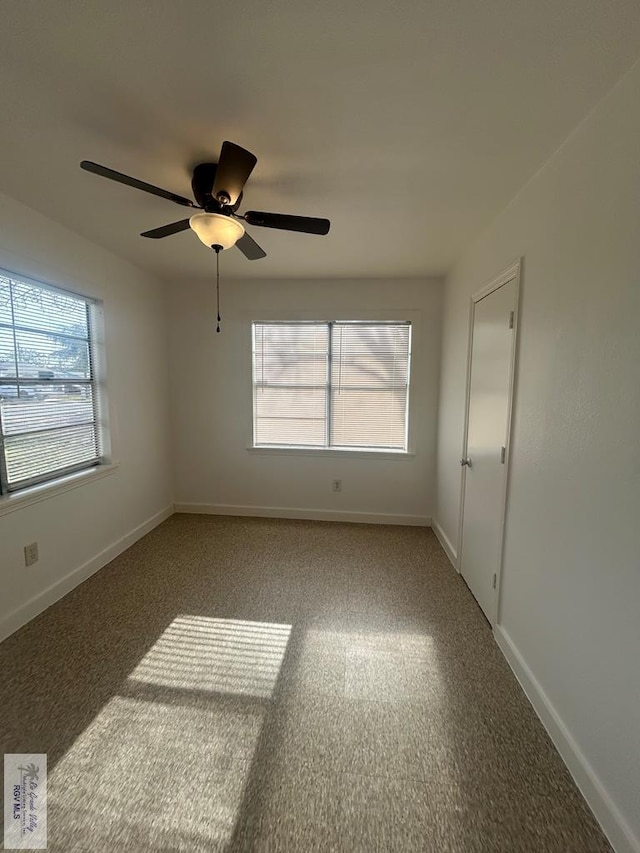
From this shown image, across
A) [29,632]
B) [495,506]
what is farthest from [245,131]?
[29,632]

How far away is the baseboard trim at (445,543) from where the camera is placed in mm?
2849

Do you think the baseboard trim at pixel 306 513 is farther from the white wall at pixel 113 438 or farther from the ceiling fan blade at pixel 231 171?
the ceiling fan blade at pixel 231 171

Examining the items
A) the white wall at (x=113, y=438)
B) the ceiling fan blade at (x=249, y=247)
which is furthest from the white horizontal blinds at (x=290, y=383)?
the ceiling fan blade at (x=249, y=247)

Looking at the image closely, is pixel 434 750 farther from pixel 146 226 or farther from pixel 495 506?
pixel 146 226

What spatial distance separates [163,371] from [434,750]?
11.9ft

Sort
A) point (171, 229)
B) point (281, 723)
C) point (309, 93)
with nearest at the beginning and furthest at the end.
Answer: point (309, 93)
point (281, 723)
point (171, 229)

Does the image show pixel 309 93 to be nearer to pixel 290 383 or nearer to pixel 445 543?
pixel 290 383

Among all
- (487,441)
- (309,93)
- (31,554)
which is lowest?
(31,554)

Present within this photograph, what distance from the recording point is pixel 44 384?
2.33 meters

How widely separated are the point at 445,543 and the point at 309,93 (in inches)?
125

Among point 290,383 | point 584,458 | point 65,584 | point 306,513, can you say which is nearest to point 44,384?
point 65,584

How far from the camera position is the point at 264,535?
11.1ft

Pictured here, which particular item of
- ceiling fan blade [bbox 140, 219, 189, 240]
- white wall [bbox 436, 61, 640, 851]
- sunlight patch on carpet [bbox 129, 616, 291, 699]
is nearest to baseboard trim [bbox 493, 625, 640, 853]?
white wall [bbox 436, 61, 640, 851]

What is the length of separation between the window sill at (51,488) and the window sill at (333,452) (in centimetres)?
140
